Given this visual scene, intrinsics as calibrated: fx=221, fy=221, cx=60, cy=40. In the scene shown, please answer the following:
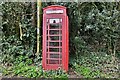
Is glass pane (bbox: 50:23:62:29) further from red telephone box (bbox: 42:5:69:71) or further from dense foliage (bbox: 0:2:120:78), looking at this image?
dense foliage (bbox: 0:2:120:78)

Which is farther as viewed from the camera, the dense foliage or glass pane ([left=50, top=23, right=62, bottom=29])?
the dense foliage

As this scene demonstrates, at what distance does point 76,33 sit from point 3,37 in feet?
6.59

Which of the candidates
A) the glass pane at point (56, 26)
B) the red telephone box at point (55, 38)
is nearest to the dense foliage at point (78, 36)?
the red telephone box at point (55, 38)

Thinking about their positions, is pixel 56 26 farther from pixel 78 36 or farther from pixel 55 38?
pixel 78 36

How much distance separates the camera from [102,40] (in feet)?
20.3

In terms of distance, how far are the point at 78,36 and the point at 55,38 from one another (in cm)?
105

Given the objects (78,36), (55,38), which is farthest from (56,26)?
(78,36)

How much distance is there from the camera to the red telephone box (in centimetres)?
510

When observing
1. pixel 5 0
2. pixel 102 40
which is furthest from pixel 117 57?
pixel 5 0

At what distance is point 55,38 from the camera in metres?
5.25

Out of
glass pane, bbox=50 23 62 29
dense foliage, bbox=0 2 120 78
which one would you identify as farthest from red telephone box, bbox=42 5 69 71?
dense foliage, bbox=0 2 120 78

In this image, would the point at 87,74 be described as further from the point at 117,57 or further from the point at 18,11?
the point at 18,11

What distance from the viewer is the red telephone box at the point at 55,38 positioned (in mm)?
5098

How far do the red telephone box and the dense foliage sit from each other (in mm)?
362
